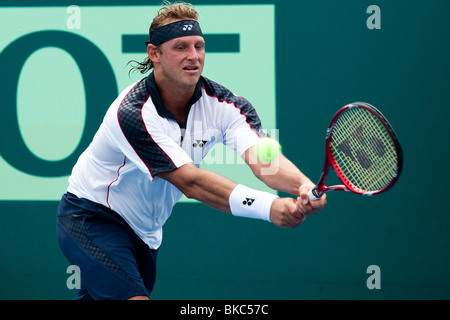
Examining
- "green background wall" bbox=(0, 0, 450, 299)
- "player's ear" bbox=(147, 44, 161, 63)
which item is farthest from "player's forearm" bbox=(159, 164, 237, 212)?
"green background wall" bbox=(0, 0, 450, 299)

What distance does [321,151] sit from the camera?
484 centimetres

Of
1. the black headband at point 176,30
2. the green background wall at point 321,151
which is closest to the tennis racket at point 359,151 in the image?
the black headband at point 176,30

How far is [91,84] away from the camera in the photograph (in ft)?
16.3

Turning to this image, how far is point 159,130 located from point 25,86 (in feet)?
7.29

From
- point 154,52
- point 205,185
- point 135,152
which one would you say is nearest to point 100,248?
point 135,152

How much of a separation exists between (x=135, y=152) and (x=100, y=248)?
1.75 ft

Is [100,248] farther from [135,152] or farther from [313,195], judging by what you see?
[313,195]

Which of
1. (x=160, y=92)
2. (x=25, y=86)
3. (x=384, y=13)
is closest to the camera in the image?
(x=160, y=92)

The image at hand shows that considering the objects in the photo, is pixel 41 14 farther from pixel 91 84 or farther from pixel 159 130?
pixel 159 130

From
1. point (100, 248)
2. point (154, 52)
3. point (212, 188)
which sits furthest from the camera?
point (154, 52)

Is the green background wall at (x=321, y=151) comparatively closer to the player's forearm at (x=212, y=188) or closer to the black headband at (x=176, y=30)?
the black headband at (x=176, y=30)

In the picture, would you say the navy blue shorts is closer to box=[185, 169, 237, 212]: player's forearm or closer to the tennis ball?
box=[185, 169, 237, 212]: player's forearm
